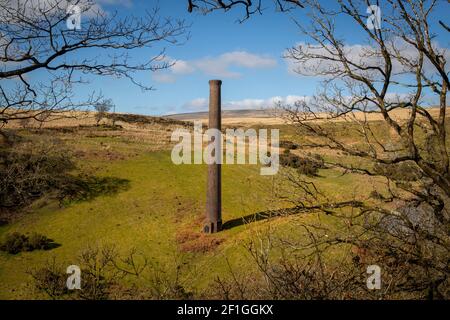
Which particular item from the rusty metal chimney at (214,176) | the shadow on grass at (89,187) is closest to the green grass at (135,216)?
the shadow on grass at (89,187)

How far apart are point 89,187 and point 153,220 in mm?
6269

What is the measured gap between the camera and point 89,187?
2625 centimetres

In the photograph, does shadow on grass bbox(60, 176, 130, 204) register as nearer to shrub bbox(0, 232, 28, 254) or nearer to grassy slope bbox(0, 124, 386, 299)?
grassy slope bbox(0, 124, 386, 299)

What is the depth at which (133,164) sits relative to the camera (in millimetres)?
30969

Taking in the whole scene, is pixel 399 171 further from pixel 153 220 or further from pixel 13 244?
pixel 13 244

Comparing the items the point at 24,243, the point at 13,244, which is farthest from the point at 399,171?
the point at 13,244

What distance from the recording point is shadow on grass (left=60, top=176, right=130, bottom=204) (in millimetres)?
25031

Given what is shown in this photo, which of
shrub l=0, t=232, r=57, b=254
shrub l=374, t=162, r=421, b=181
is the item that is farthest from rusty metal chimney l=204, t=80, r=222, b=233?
shrub l=374, t=162, r=421, b=181

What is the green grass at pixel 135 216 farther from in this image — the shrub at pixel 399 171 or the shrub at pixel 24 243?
the shrub at pixel 399 171

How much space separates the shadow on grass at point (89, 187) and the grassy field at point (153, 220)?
32cm

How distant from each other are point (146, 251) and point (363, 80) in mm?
15602

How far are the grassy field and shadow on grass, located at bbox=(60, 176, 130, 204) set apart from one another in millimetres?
319

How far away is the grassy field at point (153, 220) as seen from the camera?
18.3 metres
